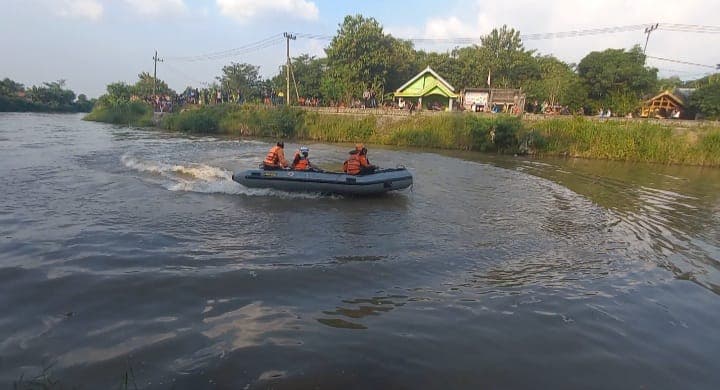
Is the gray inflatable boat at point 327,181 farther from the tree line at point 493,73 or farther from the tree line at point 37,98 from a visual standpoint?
the tree line at point 37,98

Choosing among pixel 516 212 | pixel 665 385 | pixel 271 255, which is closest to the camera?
pixel 665 385

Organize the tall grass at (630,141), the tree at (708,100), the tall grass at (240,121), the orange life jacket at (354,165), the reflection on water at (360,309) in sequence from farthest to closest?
the tall grass at (240,121) → the tree at (708,100) → the tall grass at (630,141) → the orange life jacket at (354,165) → the reflection on water at (360,309)

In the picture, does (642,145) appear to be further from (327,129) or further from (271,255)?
(271,255)

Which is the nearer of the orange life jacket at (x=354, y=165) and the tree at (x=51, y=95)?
the orange life jacket at (x=354, y=165)

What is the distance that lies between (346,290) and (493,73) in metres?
38.6

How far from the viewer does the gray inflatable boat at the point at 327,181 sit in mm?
10984

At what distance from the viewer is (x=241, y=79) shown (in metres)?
53.3

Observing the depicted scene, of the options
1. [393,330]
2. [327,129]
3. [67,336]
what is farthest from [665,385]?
[327,129]

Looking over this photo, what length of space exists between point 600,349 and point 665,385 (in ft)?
2.14

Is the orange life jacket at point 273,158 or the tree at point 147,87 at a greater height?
the tree at point 147,87

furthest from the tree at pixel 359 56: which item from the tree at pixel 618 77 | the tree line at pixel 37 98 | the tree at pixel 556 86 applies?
the tree line at pixel 37 98

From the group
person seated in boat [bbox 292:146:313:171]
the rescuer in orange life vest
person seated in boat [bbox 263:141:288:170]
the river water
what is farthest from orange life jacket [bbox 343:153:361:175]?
person seated in boat [bbox 263:141:288:170]

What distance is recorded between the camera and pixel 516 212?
1061 centimetres

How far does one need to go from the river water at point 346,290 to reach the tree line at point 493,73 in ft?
60.9
